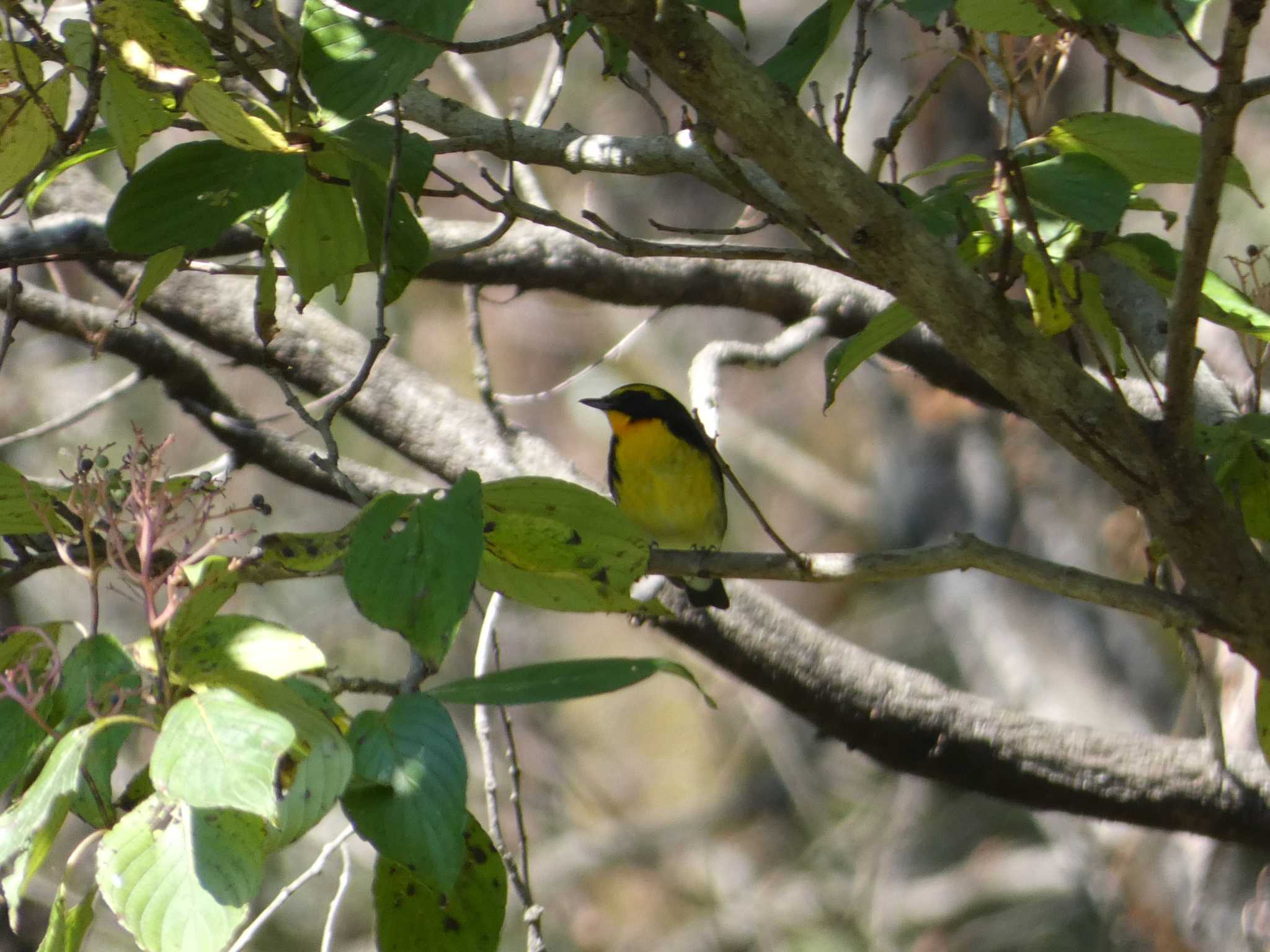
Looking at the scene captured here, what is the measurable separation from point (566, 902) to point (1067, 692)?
3.86m

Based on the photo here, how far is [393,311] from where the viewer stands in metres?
9.12

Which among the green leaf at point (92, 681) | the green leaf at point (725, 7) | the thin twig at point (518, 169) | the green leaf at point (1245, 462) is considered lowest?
the green leaf at point (92, 681)

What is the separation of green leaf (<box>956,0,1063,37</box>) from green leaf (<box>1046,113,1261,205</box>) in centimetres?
16

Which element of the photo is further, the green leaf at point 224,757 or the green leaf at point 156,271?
the green leaf at point 156,271

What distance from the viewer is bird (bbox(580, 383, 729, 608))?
4293mm

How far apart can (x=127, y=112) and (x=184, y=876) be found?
2.71ft

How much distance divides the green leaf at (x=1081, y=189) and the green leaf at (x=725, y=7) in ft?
1.43

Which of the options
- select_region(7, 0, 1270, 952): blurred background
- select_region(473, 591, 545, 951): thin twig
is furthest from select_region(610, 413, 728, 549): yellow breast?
select_region(473, 591, 545, 951): thin twig

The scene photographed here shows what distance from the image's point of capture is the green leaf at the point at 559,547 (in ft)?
4.53

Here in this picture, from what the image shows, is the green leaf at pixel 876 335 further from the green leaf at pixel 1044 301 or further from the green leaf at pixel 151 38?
the green leaf at pixel 151 38

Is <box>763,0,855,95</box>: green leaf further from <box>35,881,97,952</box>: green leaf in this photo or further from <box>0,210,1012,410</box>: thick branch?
<box>0,210,1012,410</box>: thick branch

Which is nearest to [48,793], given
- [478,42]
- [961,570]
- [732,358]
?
[478,42]

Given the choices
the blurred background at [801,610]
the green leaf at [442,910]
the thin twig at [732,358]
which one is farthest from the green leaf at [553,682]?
the blurred background at [801,610]

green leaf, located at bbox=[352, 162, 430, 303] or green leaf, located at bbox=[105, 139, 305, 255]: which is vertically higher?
green leaf, located at bbox=[352, 162, 430, 303]
